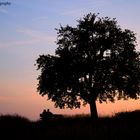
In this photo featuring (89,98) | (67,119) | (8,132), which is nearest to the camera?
(8,132)

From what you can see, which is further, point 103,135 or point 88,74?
point 88,74

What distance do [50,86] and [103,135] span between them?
32.7 meters

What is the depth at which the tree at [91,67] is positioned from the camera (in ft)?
173

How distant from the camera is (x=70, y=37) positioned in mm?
55375

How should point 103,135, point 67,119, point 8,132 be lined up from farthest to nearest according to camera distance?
point 67,119 → point 8,132 → point 103,135

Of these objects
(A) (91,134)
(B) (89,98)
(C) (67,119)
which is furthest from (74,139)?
(B) (89,98)

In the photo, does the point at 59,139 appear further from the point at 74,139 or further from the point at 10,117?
the point at 10,117

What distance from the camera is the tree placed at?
52.8 m

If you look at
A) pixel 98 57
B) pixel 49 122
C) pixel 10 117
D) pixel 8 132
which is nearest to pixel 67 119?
pixel 49 122

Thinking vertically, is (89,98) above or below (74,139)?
above

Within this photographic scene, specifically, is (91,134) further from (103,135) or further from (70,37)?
(70,37)

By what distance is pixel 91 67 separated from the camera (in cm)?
5247

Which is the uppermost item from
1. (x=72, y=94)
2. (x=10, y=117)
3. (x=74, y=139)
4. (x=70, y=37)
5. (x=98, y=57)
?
(x=70, y=37)

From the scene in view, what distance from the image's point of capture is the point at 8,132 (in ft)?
88.7
